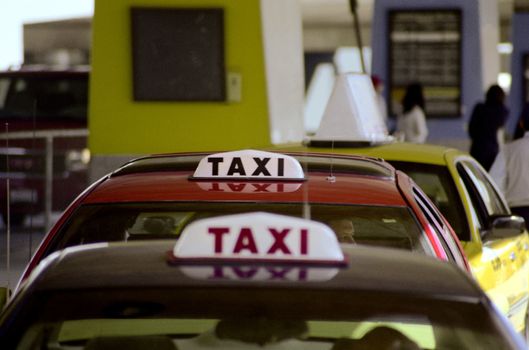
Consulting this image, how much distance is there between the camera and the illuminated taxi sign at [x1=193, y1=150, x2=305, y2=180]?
549cm

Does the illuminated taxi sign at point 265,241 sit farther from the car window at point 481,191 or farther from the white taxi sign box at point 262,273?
the car window at point 481,191

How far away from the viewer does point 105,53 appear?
47.1 feet

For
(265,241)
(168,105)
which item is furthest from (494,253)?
(168,105)

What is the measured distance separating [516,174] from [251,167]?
548 centimetres

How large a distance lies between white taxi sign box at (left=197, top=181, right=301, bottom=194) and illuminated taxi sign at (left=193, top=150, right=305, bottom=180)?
3cm

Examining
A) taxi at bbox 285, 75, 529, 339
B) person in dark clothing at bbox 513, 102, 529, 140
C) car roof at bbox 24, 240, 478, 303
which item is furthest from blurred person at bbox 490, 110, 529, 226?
car roof at bbox 24, 240, 478, 303

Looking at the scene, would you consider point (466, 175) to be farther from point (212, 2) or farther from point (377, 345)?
point (212, 2)

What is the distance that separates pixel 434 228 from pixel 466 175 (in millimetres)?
2723

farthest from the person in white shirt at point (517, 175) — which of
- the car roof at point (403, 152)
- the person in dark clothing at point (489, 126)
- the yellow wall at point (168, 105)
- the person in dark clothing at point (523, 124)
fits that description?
the person in dark clothing at point (489, 126)

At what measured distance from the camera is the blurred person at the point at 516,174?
420 inches

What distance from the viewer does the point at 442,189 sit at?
26.3 feet

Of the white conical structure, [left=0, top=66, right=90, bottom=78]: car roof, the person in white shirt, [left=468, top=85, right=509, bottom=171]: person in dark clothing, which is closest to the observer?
the white conical structure

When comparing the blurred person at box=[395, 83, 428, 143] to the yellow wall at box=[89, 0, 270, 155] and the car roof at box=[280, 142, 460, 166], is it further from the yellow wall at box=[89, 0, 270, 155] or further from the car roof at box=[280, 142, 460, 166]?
the car roof at box=[280, 142, 460, 166]

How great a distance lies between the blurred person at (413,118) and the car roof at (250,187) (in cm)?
1194
